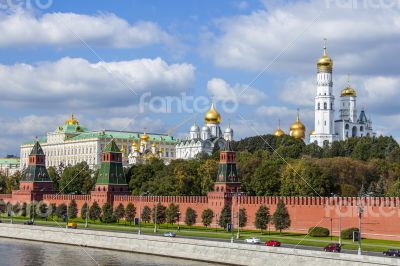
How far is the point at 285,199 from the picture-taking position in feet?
175

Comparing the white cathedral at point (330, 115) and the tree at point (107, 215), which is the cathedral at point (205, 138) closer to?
the white cathedral at point (330, 115)

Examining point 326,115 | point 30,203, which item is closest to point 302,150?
point 326,115

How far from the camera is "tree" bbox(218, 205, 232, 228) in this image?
54631 mm

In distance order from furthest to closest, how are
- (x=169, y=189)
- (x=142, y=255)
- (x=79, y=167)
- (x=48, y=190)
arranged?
(x=79, y=167) < (x=48, y=190) < (x=169, y=189) < (x=142, y=255)

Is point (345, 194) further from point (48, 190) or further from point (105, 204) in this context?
point (48, 190)

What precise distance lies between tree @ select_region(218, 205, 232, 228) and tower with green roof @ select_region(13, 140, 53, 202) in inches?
1051

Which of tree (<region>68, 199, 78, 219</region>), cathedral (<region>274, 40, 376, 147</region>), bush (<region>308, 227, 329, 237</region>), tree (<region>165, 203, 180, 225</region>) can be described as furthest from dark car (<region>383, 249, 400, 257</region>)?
cathedral (<region>274, 40, 376, 147</region>)

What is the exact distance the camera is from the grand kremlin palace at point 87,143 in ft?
447

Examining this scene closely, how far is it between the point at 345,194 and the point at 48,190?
3014cm

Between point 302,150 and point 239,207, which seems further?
point 302,150

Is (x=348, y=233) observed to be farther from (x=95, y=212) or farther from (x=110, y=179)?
(x=110, y=179)

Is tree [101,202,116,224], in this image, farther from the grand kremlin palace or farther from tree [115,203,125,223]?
the grand kremlin palace

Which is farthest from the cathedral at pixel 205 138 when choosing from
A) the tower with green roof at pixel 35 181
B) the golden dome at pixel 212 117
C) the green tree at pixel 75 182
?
the tower with green roof at pixel 35 181

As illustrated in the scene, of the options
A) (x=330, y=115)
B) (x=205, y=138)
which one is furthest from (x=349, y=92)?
(x=205, y=138)
